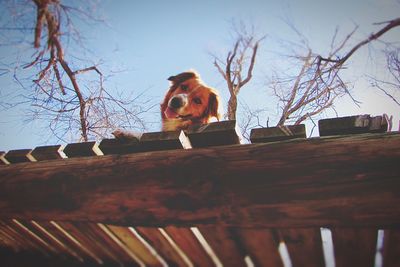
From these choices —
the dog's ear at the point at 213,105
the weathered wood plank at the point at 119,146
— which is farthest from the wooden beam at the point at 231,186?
the dog's ear at the point at 213,105

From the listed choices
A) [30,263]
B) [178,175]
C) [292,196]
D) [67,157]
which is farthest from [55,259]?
[292,196]

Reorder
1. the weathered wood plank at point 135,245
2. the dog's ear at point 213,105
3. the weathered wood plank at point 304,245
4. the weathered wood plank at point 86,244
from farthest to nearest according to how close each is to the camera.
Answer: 1. the dog's ear at point 213,105
2. the weathered wood plank at point 86,244
3. the weathered wood plank at point 135,245
4. the weathered wood plank at point 304,245

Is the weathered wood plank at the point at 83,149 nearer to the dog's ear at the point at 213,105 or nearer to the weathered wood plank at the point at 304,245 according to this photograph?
the weathered wood plank at the point at 304,245

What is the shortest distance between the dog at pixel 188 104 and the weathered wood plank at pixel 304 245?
2.75 metres

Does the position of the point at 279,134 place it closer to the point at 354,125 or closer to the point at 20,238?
the point at 354,125

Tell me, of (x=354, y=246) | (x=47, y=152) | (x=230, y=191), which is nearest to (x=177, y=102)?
(x=47, y=152)

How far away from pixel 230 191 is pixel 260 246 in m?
0.65

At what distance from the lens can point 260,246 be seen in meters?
1.75

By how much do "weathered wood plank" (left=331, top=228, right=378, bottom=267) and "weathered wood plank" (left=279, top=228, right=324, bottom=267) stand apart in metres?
0.10

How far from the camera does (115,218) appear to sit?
5.17 ft

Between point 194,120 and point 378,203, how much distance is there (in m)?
3.35

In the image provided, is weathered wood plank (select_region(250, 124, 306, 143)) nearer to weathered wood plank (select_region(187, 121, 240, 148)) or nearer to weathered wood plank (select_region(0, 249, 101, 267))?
weathered wood plank (select_region(187, 121, 240, 148))

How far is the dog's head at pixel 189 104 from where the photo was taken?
4.26 meters

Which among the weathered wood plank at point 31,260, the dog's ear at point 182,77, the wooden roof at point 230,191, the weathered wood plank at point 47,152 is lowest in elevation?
the weathered wood plank at point 31,260
